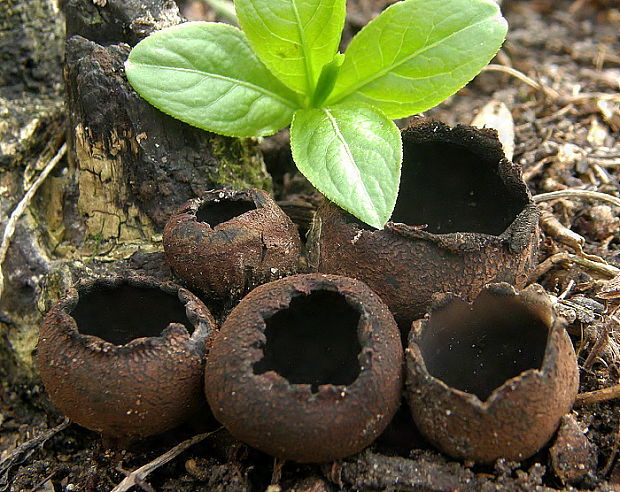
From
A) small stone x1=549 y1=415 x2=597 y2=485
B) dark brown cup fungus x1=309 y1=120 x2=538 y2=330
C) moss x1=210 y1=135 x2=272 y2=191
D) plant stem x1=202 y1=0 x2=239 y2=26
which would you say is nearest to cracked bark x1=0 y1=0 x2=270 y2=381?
moss x1=210 y1=135 x2=272 y2=191

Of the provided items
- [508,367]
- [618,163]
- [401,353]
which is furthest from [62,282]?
[618,163]

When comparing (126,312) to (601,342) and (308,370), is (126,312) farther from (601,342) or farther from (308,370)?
(601,342)

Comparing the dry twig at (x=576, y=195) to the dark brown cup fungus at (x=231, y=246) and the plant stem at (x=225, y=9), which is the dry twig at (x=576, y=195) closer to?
the dark brown cup fungus at (x=231, y=246)

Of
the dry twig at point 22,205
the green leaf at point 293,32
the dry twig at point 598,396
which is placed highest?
the green leaf at point 293,32

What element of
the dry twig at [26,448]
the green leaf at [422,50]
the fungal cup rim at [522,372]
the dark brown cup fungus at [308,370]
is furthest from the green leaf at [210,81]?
the dry twig at [26,448]

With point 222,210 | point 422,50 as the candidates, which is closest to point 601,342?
point 422,50

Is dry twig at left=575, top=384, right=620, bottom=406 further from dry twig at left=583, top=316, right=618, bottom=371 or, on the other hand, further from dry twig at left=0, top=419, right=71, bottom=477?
dry twig at left=0, top=419, right=71, bottom=477

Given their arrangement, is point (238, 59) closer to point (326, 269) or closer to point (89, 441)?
point (326, 269)
